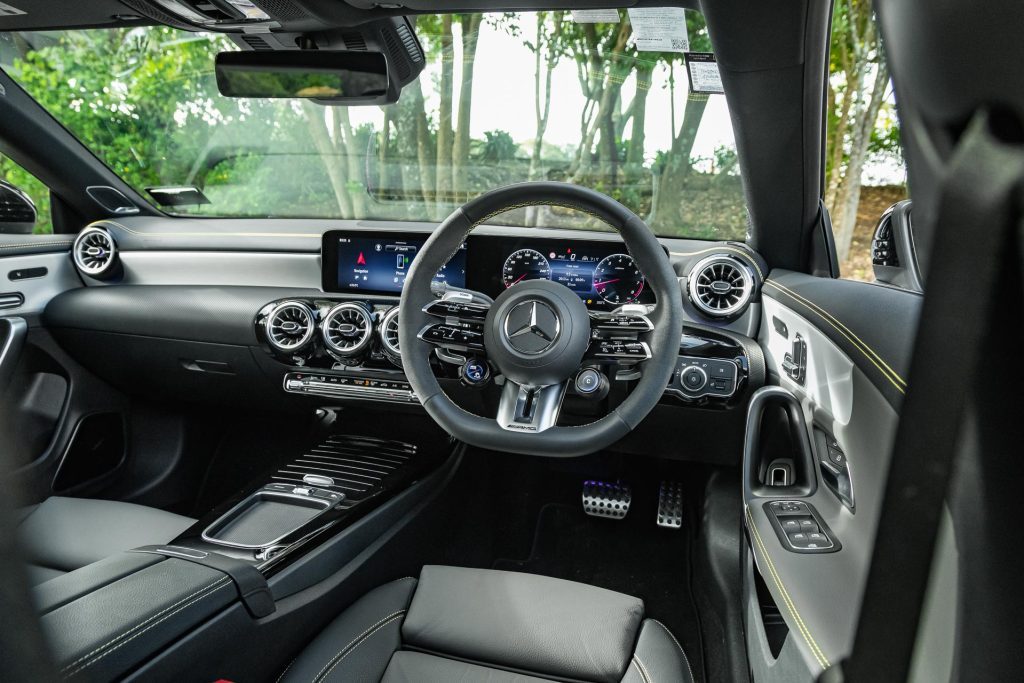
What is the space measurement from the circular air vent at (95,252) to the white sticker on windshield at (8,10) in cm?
103

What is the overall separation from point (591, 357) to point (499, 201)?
432 millimetres

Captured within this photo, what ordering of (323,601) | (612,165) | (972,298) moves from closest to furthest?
1. (972,298)
2. (323,601)
3. (612,165)

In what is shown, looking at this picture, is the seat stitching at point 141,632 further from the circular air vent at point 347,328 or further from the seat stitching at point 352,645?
the circular air vent at point 347,328

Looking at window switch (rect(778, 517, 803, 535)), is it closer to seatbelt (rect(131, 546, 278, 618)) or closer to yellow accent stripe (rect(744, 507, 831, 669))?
yellow accent stripe (rect(744, 507, 831, 669))

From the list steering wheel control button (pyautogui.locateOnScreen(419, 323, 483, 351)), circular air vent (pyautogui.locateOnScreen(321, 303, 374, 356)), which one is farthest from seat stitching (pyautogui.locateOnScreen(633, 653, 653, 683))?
circular air vent (pyautogui.locateOnScreen(321, 303, 374, 356))

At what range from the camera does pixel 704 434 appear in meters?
2.49

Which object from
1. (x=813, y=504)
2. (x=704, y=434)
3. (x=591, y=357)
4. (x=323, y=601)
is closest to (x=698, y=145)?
(x=704, y=434)

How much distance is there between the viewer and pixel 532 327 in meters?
1.78

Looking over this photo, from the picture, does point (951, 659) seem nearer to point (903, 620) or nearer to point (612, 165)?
point (903, 620)

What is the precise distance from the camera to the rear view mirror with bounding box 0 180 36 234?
126 inches

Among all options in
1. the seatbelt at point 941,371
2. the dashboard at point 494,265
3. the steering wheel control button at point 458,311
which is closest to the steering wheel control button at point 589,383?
the steering wheel control button at point 458,311

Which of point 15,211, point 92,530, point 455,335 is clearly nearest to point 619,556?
point 455,335

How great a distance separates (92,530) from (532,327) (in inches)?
61.0

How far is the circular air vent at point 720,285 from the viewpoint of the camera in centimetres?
240
